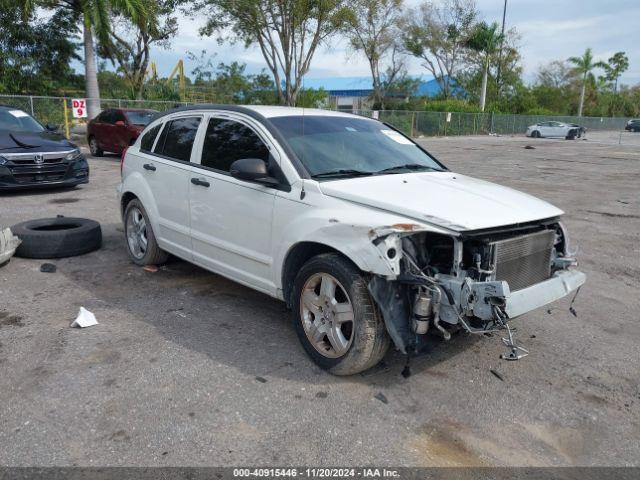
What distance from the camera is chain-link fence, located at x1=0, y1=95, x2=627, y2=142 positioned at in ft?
72.5

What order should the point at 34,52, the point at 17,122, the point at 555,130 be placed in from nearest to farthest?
the point at 17,122
the point at 34,52
the point at 555,130

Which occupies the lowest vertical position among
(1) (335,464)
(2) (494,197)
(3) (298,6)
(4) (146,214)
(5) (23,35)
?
(1) (335,464)

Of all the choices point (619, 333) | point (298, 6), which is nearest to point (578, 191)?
point (619, 333)

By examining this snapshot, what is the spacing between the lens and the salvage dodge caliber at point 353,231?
3439 mm

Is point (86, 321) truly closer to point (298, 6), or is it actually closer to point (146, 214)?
point (146, 214)

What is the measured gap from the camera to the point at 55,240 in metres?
6.40

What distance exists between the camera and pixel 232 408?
341cm

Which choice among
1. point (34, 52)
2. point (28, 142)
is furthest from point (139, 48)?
point (28, 142)

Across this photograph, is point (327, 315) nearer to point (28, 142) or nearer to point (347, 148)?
point (347, 148)

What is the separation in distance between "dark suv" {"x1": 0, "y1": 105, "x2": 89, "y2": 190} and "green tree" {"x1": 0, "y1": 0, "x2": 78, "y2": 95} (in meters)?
19.8

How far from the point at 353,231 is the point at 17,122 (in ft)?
33.2

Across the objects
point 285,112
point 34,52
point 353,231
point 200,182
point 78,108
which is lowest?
point 353,231

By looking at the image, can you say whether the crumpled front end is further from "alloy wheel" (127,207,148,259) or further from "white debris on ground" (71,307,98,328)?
"alloy wheel" (127,207,148,259)

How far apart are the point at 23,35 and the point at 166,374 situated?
3264 centimetres
